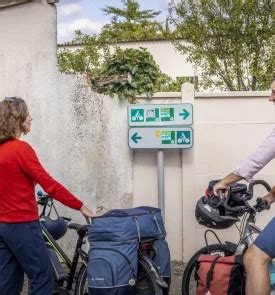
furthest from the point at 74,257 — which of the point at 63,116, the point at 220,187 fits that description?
the point at 63,116

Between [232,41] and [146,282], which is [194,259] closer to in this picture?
[146,282]

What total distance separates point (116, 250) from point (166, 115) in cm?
275

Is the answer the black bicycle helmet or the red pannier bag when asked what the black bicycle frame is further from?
the red pannier bag

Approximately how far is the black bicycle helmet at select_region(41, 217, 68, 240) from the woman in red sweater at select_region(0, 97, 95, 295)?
100cm

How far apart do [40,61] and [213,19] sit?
33.7ft

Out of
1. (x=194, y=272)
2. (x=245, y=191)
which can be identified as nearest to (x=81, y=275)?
(x=194, y=272)

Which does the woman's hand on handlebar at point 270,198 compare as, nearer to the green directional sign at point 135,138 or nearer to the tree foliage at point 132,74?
the green directional sign at point 135,138

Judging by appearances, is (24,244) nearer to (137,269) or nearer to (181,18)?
(137,269)

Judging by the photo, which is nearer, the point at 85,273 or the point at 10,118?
the point at 10,118

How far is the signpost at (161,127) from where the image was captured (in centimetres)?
743

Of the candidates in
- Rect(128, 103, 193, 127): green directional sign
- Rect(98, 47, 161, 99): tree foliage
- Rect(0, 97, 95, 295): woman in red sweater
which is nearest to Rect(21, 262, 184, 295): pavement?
Rect(128, 103, 193, 127): green directional sign

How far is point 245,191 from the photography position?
208 inches

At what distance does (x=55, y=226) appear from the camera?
602cm

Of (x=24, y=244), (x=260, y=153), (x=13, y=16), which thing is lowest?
(x=24, y=244)
